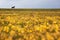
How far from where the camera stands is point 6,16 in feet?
21.6

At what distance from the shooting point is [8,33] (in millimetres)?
5543

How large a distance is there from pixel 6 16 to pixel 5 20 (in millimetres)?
364

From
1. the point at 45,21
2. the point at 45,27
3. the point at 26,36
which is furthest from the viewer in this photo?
the point at 45,21

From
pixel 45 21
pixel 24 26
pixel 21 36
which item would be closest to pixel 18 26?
pixel 24 26

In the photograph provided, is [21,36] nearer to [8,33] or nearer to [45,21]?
[8,33]

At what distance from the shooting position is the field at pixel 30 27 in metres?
5.40

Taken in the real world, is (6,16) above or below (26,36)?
above

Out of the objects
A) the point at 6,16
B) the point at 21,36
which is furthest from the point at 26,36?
the point at 6,16

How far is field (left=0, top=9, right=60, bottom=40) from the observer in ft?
17.7

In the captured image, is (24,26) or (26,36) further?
(24,26)

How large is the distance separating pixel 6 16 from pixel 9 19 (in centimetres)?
35

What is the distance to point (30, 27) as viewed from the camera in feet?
19.0

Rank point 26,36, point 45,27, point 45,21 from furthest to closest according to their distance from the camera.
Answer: point 45,21 → point 45,27 → point 26,36

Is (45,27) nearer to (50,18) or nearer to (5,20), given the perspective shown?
(50,18)
